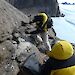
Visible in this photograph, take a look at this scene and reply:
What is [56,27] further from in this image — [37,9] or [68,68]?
[68,68]

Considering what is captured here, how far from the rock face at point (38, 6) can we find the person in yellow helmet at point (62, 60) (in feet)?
41.3

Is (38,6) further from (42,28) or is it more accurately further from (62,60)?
(62,60)

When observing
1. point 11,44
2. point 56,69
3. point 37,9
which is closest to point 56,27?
point 37,9

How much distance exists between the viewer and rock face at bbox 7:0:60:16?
52.4ft

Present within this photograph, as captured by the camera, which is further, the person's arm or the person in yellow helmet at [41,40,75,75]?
the person's arm

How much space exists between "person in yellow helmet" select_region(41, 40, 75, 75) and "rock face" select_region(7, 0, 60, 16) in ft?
41.3

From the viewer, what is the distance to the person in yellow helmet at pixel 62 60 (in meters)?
2.99

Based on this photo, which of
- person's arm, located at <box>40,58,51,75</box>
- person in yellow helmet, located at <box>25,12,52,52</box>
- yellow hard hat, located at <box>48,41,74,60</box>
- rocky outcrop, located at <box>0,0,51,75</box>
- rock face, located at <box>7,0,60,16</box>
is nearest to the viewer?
yellow hard hat, located at <box>48,41,74,60</box>

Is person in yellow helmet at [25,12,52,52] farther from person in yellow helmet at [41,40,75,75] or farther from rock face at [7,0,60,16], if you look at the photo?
rock face at [7,0,60,16]

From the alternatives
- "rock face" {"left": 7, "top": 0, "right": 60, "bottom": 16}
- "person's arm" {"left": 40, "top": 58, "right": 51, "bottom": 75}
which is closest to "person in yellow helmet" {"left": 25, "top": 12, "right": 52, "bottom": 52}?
"person's arm" {"left": 40, "top": 58, "right": 51, "bottom": 75}

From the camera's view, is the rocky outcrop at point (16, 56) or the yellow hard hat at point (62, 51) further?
the rocky outcrop at point (16, 56)

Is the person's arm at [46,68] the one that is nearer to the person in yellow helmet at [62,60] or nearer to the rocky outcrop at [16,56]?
the person in yellow helmet at [62,60]

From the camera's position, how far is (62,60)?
3.05 m

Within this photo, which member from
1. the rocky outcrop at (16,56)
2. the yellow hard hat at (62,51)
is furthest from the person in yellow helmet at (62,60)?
the rocky outcrop at (16,56)
